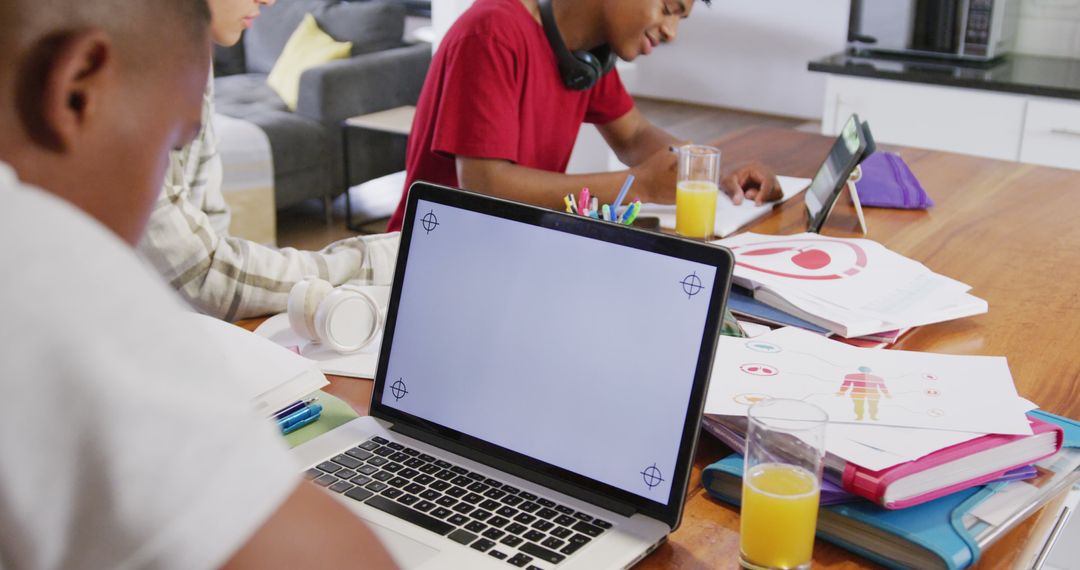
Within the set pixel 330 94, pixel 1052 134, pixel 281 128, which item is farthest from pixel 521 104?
pixel 330 94

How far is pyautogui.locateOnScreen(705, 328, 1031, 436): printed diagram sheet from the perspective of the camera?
103cm

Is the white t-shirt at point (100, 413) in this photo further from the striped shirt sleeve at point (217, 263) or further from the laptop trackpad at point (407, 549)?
the striped shirt sleeve at point (217, 263)

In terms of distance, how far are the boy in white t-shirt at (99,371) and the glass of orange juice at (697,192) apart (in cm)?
130

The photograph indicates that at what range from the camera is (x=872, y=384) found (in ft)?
3.68

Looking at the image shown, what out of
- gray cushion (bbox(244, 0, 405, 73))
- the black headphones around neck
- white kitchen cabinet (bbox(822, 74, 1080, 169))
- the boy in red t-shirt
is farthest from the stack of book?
gray cushion (bbox(244, 0, 405, 73))

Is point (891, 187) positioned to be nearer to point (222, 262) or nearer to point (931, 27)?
point (222, 262)

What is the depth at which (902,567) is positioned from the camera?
89cm

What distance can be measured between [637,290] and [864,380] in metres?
0.34

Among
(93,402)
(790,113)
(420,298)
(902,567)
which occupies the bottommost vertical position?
(790,113)

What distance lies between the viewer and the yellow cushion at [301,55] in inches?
173

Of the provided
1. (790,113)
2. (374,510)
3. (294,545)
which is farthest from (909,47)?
(294,545)

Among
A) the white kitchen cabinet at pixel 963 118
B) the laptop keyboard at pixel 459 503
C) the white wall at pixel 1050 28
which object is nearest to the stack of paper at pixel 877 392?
the laptop keyboard at pixel 459 503

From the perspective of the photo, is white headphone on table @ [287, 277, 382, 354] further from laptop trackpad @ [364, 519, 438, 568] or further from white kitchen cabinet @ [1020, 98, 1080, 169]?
white kitchen cabinet @ [1020, 98, 1080, 169]

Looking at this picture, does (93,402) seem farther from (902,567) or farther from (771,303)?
(771,303)
